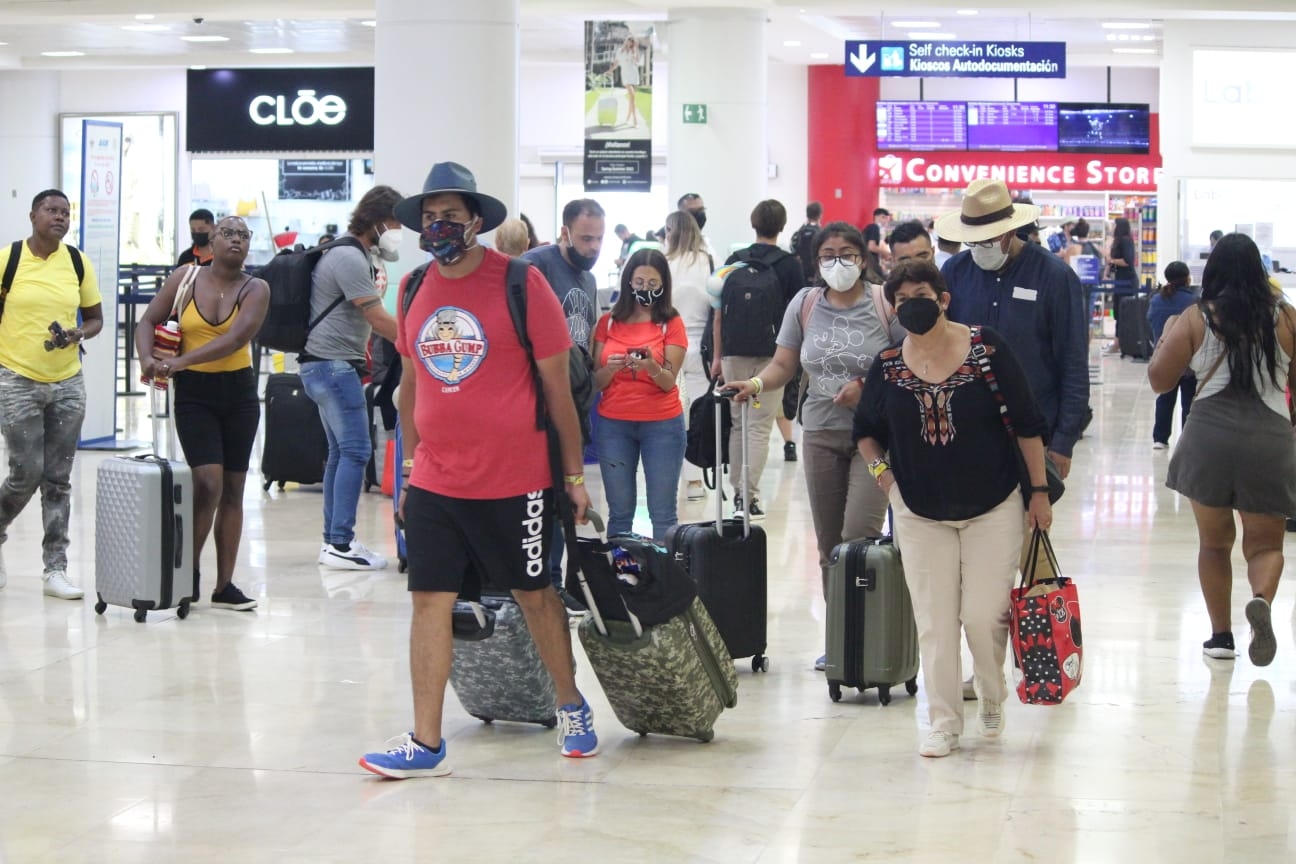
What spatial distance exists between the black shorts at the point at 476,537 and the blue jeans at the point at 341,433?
10.6ft

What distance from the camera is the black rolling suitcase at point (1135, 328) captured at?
23.0m

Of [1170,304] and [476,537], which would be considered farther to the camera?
[1170,304]

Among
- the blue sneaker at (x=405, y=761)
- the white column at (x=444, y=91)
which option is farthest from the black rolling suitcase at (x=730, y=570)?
the white column at (x=444, y=91)

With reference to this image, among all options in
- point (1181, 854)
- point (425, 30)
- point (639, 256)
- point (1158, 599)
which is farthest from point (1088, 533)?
point (1181, 854)

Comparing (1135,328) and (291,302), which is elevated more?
(1135,328)

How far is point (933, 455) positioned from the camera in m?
4.68

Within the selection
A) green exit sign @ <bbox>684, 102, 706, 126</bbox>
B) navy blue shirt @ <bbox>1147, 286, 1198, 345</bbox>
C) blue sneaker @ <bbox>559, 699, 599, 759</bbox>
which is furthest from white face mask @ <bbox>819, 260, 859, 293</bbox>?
green exit sign @ <bbox>684, 102, 706, 126</bbox>

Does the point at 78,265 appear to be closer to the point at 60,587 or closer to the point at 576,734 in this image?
the point at 60,587

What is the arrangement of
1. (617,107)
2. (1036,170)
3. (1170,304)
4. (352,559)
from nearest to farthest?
(352,559) < (1170,304) < (617,107) < (1036,170)

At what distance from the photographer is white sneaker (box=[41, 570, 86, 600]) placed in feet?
23.8

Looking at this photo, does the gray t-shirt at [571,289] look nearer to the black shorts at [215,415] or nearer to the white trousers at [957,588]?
the black shorts at [215,415]

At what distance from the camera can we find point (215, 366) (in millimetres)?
6781

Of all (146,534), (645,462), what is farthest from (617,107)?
(146,534)

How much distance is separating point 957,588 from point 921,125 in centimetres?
2430
